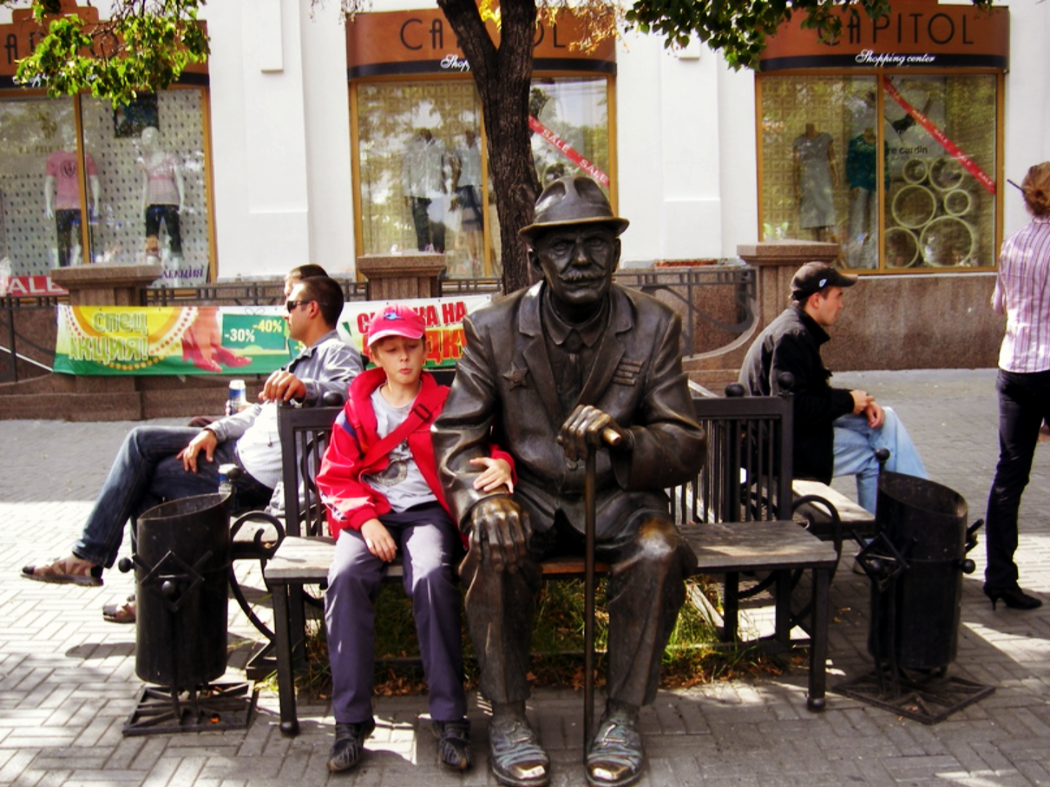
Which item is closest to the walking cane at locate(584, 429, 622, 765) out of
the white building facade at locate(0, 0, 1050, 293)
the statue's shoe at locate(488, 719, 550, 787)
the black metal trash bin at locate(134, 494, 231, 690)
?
the statue's shoe at locate(488, 719, 550, 787)

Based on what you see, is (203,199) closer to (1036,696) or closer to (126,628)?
(126,628)

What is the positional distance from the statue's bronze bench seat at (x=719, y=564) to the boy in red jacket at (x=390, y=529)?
0.42 feet

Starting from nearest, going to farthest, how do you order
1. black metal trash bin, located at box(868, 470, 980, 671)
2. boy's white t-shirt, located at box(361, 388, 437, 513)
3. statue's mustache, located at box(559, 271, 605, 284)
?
statue's mustache, located at box(559, 271, 605, 284) < black metal trash bin, located at box(868, 470, 980, 671) < boy's white t-shirt, located at box(361, 388, 437, 513)

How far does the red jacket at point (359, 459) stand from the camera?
4.31 metres

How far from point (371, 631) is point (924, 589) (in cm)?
192

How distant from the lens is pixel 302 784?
386 cm

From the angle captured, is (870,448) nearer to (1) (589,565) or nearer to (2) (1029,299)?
(2) (1029,299)

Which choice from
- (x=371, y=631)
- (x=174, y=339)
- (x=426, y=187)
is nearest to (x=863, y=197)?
(x=426, y=187)

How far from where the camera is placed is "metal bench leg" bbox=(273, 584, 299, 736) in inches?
164

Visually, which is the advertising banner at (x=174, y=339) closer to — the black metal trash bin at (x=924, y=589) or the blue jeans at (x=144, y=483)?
the blue jeans at (x=144, y=483)

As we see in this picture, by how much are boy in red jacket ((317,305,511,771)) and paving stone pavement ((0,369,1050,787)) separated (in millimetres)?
183

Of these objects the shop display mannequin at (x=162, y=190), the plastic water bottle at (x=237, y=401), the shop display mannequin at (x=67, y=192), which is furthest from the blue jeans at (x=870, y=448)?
the shop display mannequin at (x=67, y=192)

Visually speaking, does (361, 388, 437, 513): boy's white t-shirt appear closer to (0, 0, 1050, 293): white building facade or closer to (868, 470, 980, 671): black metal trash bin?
(868, 470, 980, 671): black metal trash bin

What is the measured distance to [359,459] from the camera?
4.42m
